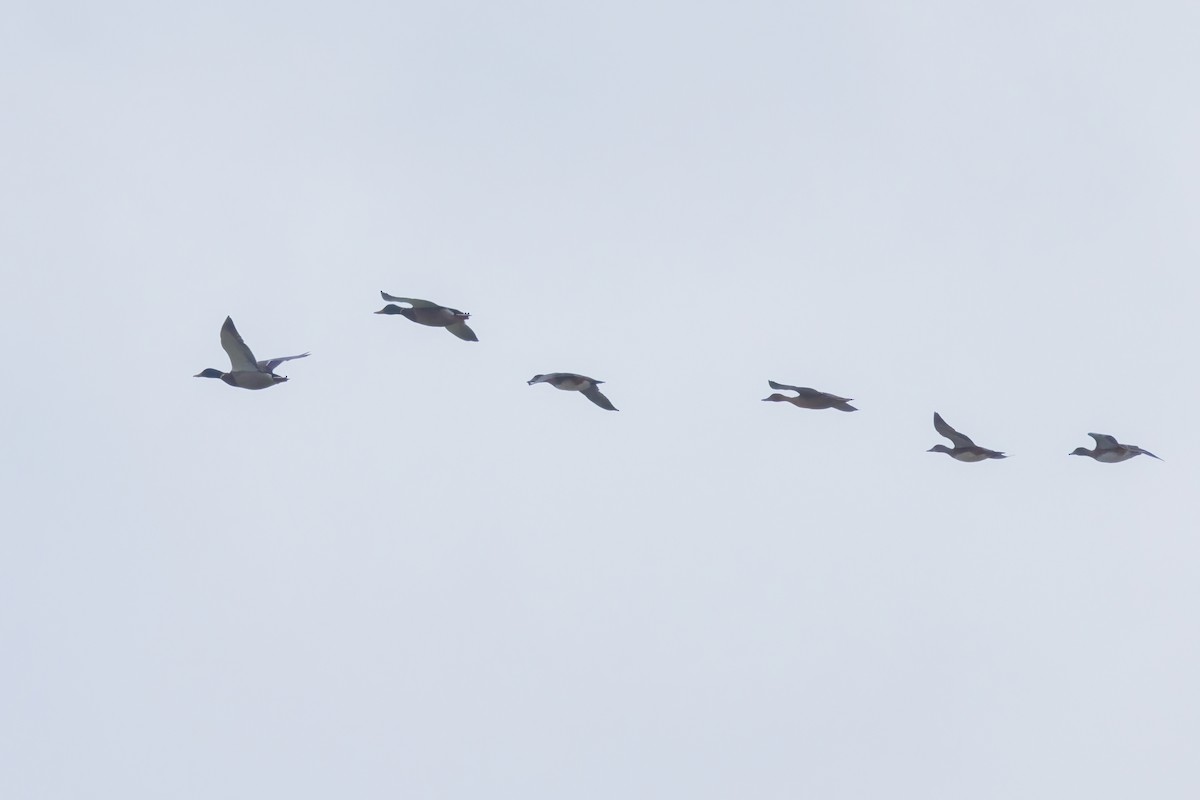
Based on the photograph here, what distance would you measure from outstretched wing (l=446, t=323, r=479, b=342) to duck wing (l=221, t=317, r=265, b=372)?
4.90 metres

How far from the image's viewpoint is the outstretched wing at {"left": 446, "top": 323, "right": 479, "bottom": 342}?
168 ft

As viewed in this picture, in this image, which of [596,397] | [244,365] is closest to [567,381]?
[596,397]

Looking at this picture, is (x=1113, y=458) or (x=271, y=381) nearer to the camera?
(x=271, y=381)

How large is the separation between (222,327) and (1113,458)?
75.5 ft

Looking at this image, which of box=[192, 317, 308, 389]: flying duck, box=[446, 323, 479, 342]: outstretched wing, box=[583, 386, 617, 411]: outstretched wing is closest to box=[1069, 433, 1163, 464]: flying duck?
box=[583, 386, 617, 411]: outstretched wing

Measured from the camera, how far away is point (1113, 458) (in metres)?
54.6

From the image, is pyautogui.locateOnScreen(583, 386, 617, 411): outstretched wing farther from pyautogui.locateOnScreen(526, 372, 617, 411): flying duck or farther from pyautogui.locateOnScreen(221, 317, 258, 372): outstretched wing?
pyautogui.locateOnScreen(221, 317, 258, 372): outstretched wing

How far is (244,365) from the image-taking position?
51.6 meters

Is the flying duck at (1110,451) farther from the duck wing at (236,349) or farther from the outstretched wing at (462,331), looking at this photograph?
the duck wing at (236,349)

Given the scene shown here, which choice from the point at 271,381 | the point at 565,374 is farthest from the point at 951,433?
the point at 271,381

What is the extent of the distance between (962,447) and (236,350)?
18.7 metres

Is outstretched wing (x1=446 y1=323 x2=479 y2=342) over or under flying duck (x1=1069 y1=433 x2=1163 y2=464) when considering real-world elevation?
over

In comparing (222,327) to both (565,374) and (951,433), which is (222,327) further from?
(951,433)

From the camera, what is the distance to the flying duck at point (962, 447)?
53719 millimetres
